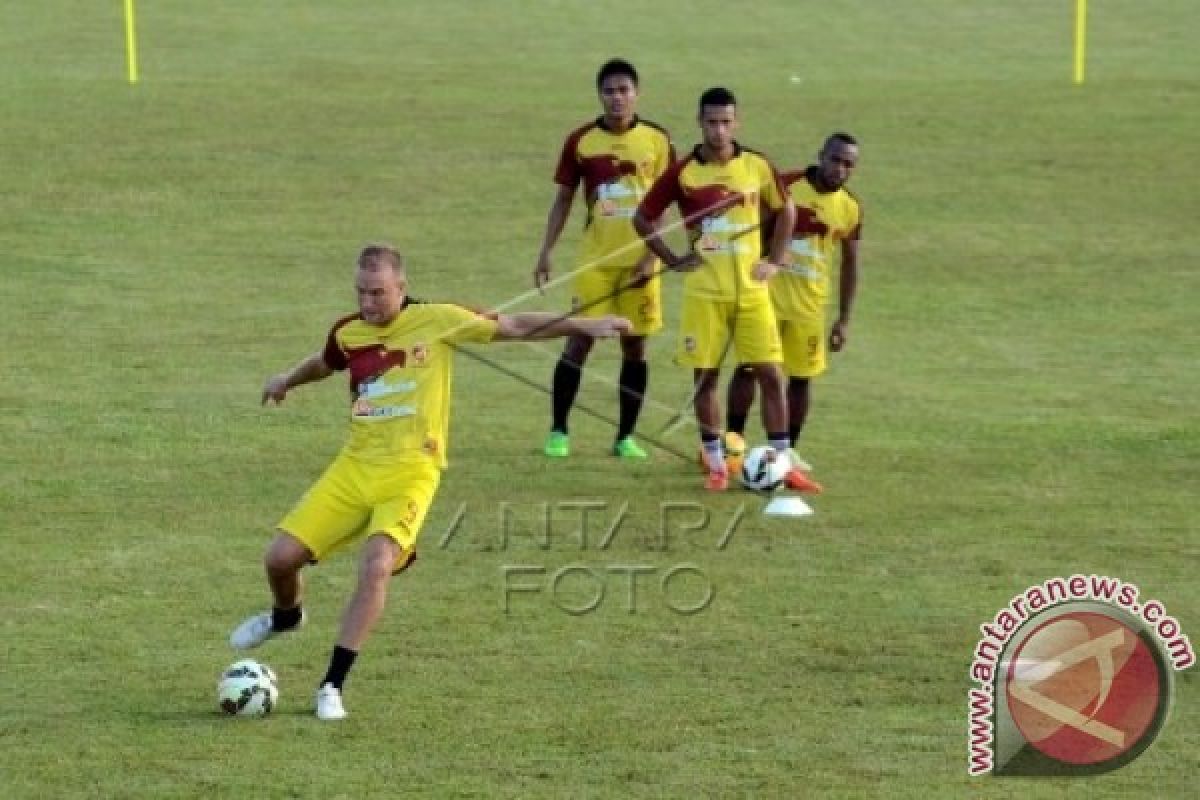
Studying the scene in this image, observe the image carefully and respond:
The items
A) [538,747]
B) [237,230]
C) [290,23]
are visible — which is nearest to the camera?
[538,747]

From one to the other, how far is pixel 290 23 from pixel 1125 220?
16.4m

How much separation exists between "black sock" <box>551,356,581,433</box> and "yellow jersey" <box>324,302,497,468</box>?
5.76 m

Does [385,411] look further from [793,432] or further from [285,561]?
[793,432]

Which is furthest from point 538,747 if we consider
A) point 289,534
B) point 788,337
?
point 788,337

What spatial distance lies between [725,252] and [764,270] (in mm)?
282

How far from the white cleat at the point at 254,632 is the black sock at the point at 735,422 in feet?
18.2

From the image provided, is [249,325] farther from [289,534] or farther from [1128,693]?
[1128,693]

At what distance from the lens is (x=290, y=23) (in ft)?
131

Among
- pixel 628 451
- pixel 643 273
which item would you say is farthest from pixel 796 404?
pixel 643 273

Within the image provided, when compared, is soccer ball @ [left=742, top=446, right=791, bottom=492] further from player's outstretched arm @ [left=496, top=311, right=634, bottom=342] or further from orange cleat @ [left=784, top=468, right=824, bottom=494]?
player's outstretched arm @ [left=496, top=311, right=634, bottom=342]

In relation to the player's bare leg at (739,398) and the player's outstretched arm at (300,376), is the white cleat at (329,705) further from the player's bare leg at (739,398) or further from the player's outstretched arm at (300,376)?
the player's bare leg at (739,398)

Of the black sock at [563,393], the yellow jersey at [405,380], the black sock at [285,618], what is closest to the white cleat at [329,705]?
the black sock at [285,618]

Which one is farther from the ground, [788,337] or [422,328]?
[422,328]

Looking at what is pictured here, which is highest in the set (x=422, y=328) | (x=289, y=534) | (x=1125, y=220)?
(x=422, y=328)
